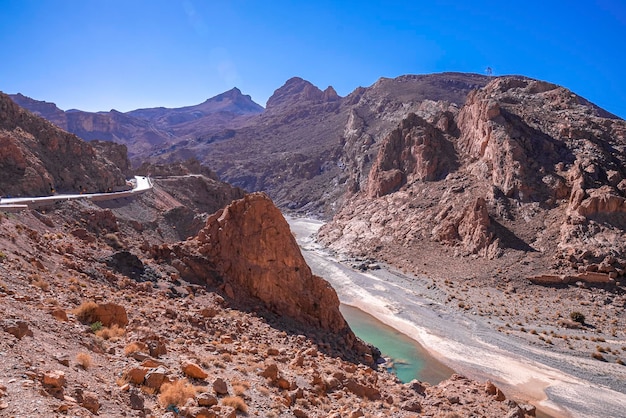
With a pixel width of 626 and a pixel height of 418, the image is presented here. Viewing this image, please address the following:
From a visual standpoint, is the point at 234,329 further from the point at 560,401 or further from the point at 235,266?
the point at 560,401

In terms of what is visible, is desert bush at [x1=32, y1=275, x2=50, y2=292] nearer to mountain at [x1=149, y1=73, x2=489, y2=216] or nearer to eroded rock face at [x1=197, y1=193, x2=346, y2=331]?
eroded rock face at [x1=197, y1=193, x2=346, y2=331]

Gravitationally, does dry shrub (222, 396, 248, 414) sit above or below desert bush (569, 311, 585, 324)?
below

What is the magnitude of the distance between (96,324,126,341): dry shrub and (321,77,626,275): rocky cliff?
4159cm

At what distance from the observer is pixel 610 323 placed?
32.0 metres

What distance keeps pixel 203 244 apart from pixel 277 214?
185 inches

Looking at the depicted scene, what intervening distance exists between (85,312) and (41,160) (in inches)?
1284

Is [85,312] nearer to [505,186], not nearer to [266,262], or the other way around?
[266,262]

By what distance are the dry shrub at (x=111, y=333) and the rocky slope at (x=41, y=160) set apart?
80.6 ft

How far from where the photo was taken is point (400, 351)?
28500 millimetres

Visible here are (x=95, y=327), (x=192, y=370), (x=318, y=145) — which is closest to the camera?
(x=192, y=370)

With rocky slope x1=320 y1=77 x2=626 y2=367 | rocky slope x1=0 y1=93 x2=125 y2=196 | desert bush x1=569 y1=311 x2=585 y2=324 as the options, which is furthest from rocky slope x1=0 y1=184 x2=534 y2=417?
rocky slope x1=320 y1=77 x2=626 y2=367

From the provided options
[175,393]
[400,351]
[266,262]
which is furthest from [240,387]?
[400,351]

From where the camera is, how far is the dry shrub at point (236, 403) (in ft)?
31.4

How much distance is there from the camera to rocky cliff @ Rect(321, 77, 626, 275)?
42.4 meters
